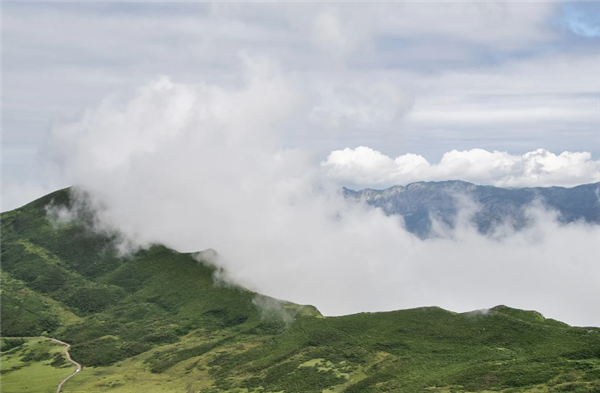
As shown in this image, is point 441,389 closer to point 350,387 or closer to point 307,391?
point 350,387

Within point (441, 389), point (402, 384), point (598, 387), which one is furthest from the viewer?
point (402, 384)

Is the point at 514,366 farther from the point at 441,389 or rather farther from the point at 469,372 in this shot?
the point at 441,389

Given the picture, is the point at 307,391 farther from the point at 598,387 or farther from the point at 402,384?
the point at 598,387

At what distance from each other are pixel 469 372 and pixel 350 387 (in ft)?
148

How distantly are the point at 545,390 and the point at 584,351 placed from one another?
35356mm

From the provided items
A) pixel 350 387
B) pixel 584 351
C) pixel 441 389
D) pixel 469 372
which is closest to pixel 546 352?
pixel 584 351

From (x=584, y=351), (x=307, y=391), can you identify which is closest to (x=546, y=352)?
(x=584, y=351)

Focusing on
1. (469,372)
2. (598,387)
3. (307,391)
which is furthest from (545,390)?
(307,391)

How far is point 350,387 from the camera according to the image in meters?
198

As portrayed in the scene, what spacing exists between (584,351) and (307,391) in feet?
343

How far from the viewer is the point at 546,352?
196625 mm

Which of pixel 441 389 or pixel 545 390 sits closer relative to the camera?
pixel 545 390

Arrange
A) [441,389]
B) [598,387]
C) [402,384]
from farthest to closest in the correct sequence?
1. [402,384]
2. [441,389]
3. [598,387]

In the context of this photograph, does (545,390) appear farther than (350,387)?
No
